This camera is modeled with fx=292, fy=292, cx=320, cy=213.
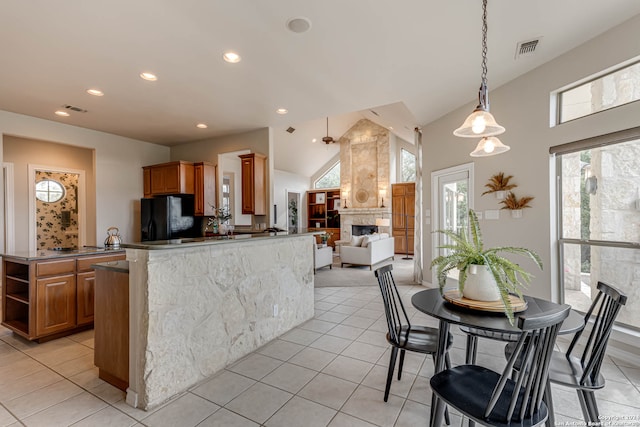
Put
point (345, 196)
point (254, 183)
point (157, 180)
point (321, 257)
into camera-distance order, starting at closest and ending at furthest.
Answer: point (254, 183), point (157, 180), point (321, 257), point (345, 196)

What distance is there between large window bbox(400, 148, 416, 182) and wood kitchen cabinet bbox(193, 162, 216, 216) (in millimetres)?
6930

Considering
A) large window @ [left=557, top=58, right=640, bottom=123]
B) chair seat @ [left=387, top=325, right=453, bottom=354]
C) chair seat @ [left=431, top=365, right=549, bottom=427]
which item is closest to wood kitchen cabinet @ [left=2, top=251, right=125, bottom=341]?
chair seat @ [left=387, top=325, right=453, bottom=354]

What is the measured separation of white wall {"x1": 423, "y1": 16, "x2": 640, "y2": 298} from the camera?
8.54 ft

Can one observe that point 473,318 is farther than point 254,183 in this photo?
No

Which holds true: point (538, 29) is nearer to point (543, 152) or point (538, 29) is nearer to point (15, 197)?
point (543, 152)

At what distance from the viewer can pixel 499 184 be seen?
3.75m

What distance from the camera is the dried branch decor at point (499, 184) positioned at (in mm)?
3651

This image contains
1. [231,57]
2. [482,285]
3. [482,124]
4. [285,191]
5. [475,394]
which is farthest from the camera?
[285,191]

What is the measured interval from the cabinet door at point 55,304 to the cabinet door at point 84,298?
4cm

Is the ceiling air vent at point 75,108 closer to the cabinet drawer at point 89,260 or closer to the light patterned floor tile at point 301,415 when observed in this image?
the cabinet drawer at point 89,260

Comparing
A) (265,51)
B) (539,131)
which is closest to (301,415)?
(265,51)

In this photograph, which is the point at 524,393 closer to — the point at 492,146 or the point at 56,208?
the point at 492,146

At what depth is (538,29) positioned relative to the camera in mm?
2594

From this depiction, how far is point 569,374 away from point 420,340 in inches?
32.4
